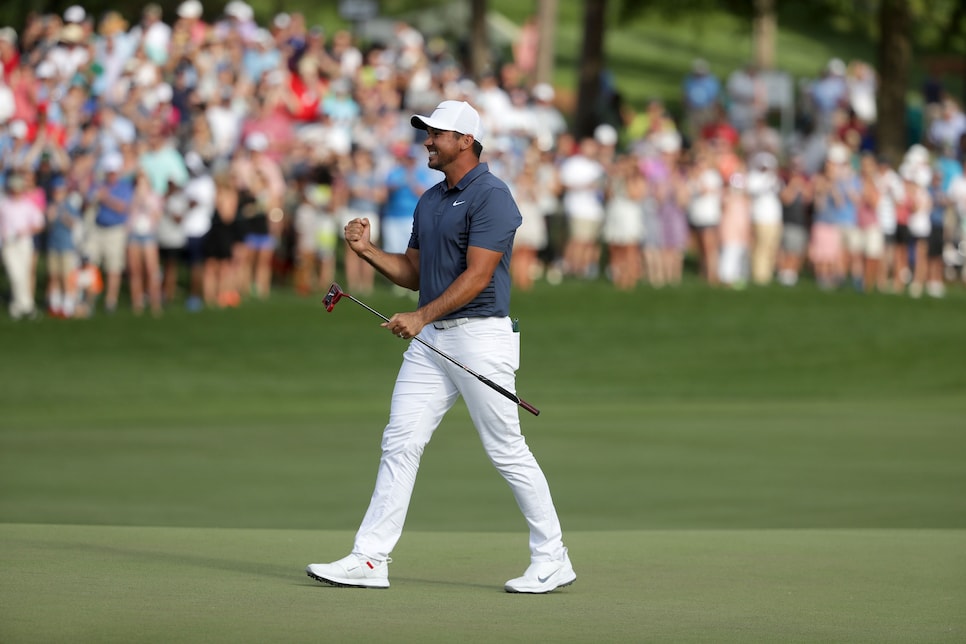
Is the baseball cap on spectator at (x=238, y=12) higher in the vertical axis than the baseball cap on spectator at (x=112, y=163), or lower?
higher

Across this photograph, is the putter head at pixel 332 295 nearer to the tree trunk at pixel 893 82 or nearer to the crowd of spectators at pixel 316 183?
the crowd of spectators at pixel 316 183

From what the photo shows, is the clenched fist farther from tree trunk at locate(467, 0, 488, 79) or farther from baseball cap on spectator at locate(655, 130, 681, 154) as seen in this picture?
tree trunk at locate(467, 0, 488, 79)

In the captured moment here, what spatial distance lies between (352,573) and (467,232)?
60.8 inches

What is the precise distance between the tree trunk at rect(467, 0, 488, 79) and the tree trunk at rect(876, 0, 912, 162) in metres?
7.60

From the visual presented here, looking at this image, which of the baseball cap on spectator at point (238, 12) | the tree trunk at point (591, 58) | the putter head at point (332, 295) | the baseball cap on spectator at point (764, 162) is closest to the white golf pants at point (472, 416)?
the putter head at point (332, 295)

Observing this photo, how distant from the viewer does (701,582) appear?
7.90 metres

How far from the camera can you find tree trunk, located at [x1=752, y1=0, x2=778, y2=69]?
3228 cm

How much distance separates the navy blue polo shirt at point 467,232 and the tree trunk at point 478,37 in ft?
88.6

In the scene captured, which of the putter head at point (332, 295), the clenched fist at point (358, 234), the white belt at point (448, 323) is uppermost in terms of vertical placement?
the clenched fist at point (358, 234)

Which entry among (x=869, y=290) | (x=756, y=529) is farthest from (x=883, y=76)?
(x=756, y=529)

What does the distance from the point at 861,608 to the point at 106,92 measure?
18.6 metres

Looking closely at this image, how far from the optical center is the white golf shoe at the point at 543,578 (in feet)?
25.1

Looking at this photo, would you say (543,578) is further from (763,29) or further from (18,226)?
(763,29)

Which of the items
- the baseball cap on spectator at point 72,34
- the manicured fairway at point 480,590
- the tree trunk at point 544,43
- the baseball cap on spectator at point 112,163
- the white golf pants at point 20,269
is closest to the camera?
the manicured fairway at point 480,590
